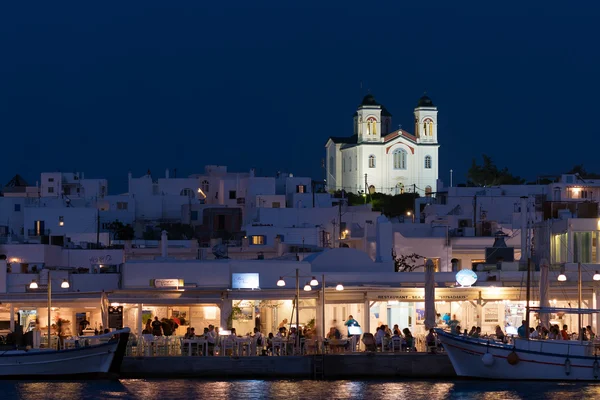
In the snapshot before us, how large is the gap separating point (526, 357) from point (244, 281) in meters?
10.5

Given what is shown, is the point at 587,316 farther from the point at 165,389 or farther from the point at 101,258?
the point at 101,258

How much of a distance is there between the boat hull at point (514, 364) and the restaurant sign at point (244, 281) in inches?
324

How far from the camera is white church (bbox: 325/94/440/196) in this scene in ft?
461

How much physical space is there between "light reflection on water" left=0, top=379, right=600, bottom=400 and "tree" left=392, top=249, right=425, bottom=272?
2158 centimetres

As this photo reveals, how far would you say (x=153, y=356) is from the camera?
3500cm

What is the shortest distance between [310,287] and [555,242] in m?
11.1

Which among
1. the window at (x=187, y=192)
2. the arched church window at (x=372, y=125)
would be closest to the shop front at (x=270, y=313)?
the window at (x=187, y=192)

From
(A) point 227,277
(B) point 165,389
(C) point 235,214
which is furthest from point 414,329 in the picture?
(C) point 235,214

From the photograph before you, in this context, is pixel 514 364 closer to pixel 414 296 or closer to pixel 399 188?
pixel 414 296

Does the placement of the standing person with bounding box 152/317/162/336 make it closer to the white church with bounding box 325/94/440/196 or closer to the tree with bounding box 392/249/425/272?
Answer: the tree with bounding box 392/249/425/272

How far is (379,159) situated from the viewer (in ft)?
469

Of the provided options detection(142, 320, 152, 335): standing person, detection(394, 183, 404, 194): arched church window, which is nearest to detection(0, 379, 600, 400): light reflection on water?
detection(142, 320, 152, 335): standing person

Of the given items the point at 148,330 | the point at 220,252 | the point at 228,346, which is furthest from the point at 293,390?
the point at 220,252

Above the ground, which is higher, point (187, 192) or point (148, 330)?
point (187, 192)
